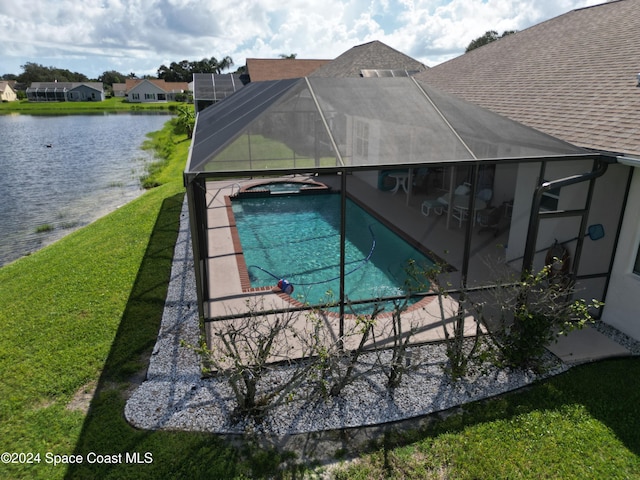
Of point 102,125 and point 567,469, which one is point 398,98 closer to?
point 567,469

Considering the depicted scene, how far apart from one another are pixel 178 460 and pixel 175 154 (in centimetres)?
2690

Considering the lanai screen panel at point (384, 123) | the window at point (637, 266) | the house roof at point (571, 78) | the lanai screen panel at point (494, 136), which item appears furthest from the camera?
the house roof at point (571, 78)

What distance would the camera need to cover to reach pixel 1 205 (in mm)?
19891

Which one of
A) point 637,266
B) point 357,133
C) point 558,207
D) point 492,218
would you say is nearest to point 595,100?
point 558,207

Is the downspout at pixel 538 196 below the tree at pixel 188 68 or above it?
below

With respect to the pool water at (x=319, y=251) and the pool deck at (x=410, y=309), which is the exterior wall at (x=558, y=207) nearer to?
the pool deck at (x=410, y=309)

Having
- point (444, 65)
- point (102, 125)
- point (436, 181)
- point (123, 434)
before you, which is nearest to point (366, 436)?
point (123, 434)

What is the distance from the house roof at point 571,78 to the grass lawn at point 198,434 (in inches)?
144

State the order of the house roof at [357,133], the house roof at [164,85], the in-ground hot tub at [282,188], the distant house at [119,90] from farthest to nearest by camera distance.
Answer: the distant house at [119,90] → the house roof at [164,85] → the in-ground hot tub at [282,188] → the house roof at [357,133]

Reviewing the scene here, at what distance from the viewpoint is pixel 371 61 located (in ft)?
84.7

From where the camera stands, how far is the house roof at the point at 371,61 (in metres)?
25.3

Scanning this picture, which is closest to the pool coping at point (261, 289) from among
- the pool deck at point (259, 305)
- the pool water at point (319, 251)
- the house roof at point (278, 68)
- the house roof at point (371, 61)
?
the pool deck at point (259, 305)

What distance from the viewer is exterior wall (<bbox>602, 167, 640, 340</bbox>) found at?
6.88 m

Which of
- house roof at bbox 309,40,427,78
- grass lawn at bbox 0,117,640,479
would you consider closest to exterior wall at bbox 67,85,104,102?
house roof at bbox 309,40,427,78
